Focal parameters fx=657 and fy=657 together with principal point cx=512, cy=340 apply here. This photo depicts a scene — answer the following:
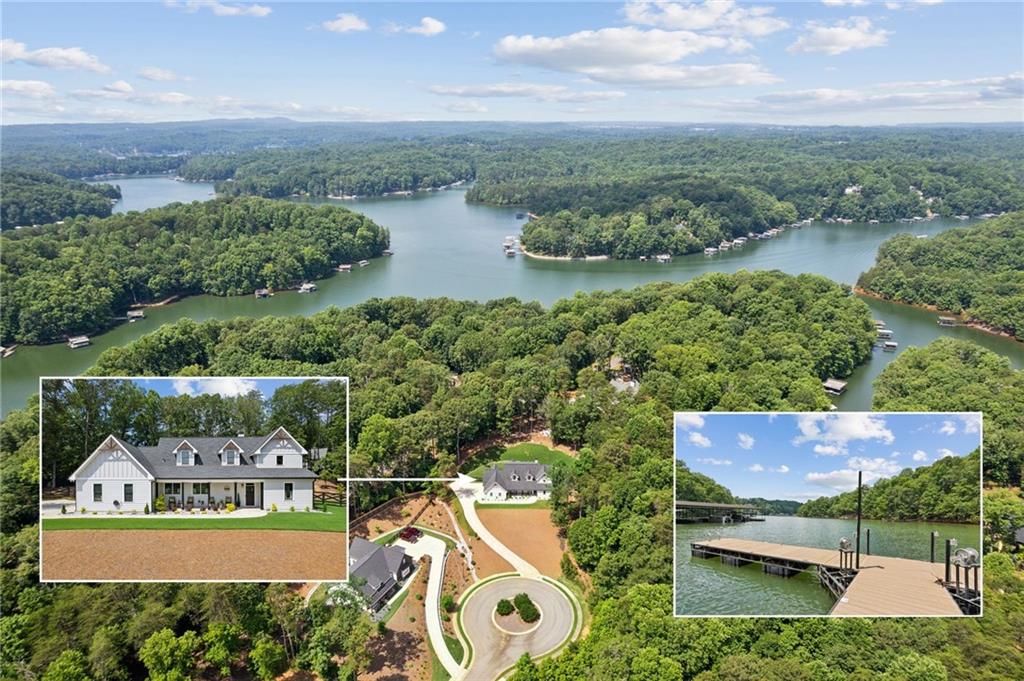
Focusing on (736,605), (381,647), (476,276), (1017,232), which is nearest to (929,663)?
(736,605)

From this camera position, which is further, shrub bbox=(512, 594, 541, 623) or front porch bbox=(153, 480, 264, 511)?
shrub bbox=(512, 594, 541, 623)

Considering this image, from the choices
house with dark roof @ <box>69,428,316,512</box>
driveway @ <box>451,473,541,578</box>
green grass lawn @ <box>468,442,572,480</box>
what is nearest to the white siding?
house with dark roof @ <box>69,428,316,512</box>

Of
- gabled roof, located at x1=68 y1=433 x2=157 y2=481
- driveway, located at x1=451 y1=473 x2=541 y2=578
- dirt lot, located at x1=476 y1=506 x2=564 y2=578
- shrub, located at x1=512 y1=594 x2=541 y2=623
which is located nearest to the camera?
gabled roof, located at x1=68 y1=433 x2=157 y2=481

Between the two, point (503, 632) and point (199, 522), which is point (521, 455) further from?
point (199, 522)

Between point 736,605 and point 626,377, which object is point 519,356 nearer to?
point 626,377

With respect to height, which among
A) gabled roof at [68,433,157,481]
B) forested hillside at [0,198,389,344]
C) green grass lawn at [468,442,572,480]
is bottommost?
green grass lawn at [468,442,572,480]

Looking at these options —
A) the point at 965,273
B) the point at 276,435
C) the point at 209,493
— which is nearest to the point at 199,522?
the point at 209,493

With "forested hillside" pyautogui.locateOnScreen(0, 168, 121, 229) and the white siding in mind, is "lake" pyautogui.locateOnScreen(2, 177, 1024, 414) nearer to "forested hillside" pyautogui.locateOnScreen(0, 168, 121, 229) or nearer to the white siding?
"forested hillside" pyautogui.locateOnScreen(0, 168, 121, 229)
